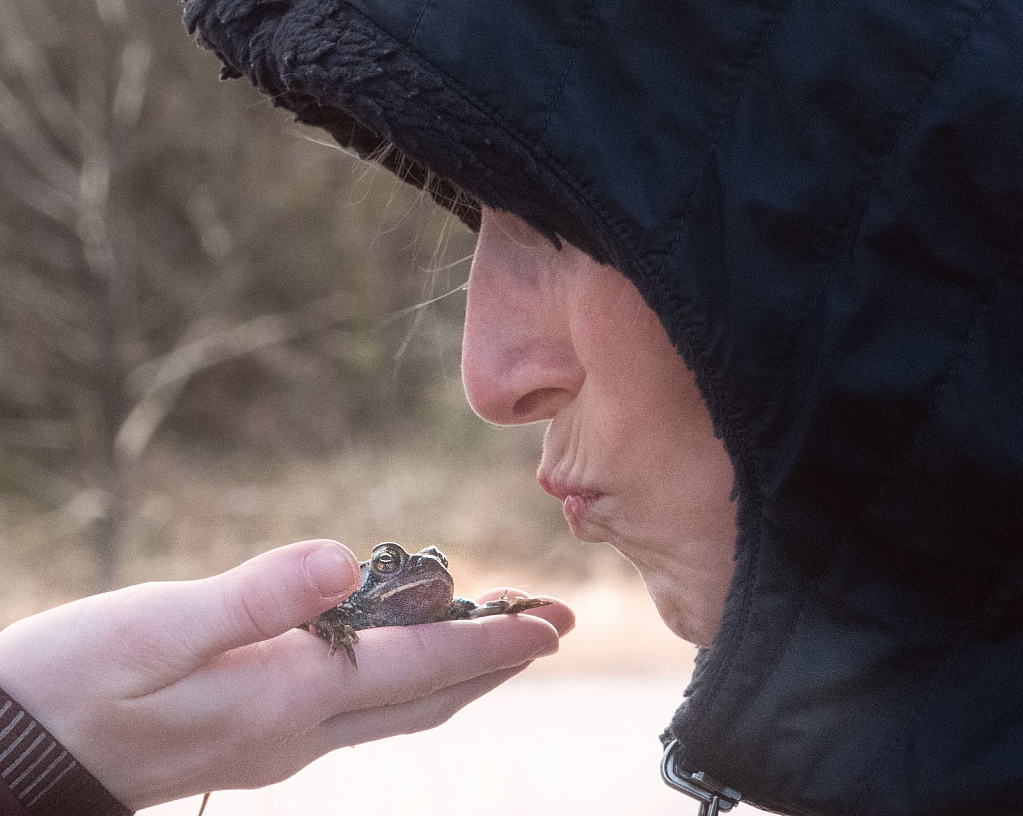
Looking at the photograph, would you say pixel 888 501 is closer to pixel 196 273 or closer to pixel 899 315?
pixel 899 315

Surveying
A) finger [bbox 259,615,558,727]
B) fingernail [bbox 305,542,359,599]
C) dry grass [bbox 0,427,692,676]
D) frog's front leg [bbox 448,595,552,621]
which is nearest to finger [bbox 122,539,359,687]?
fingernail [bbox 305,542,359,599]

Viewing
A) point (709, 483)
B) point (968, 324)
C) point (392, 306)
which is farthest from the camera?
point (392, 306)

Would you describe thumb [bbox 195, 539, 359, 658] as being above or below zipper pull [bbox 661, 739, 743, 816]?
above

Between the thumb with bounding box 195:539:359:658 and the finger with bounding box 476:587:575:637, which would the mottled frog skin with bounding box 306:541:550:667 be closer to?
the finger with bounding box 476:587:575:637

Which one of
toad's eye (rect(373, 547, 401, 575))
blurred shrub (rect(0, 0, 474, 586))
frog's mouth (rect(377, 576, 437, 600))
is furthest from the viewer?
blurred shrub (rect(0, 0, 474, 586))

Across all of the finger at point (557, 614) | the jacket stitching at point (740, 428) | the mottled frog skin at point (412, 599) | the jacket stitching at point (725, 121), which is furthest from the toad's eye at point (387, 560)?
the jacket stitching at point (725, 121)

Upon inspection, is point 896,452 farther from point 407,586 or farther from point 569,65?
point 407,586

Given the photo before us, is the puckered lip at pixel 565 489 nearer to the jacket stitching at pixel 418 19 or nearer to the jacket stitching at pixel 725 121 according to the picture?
the jacket stitching at pixel 725 121

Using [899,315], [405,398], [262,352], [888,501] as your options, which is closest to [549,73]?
[899,315]
